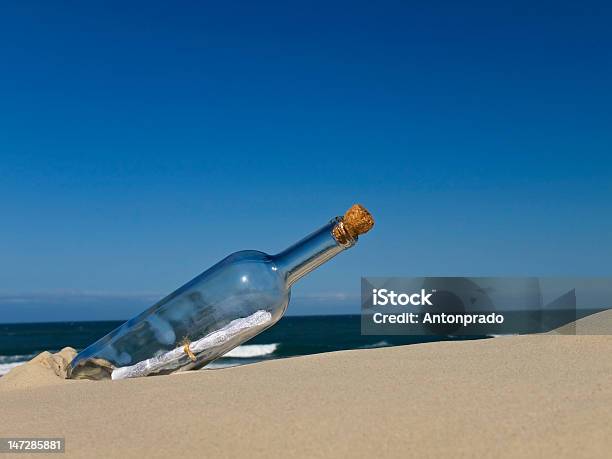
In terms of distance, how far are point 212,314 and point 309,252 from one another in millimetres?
451

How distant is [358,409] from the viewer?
1.50 meters

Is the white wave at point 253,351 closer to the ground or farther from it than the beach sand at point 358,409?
farther from it

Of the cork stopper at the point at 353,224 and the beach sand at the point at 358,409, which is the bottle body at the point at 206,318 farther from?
the beach sand at the point at 358,409

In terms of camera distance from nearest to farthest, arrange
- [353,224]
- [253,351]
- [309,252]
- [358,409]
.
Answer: [358,409] < [353,224] < [309,252] < [253,351]

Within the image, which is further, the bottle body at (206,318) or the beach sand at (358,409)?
the bottle body at (206,318)

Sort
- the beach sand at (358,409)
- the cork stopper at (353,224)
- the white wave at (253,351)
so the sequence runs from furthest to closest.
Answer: the white wave at (253,351) < the cork stopper at (353,224) < the beach sand at (358,409)

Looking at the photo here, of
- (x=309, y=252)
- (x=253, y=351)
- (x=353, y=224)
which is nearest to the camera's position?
(x=353, y=224)

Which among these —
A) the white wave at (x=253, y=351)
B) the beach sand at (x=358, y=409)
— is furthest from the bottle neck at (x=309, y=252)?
the white wave at (x=253, y=351)

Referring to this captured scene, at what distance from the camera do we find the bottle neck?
2613 millimetres

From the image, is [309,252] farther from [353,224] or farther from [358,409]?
[358,409]

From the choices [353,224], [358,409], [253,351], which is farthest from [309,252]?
[253,351]

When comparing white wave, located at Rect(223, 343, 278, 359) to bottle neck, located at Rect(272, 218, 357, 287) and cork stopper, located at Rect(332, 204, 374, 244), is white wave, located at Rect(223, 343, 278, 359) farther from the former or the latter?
cork stopper, located at Rect(332, 204, 374, 244)

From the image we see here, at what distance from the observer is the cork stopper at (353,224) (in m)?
2.54

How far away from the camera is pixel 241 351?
23.8m
